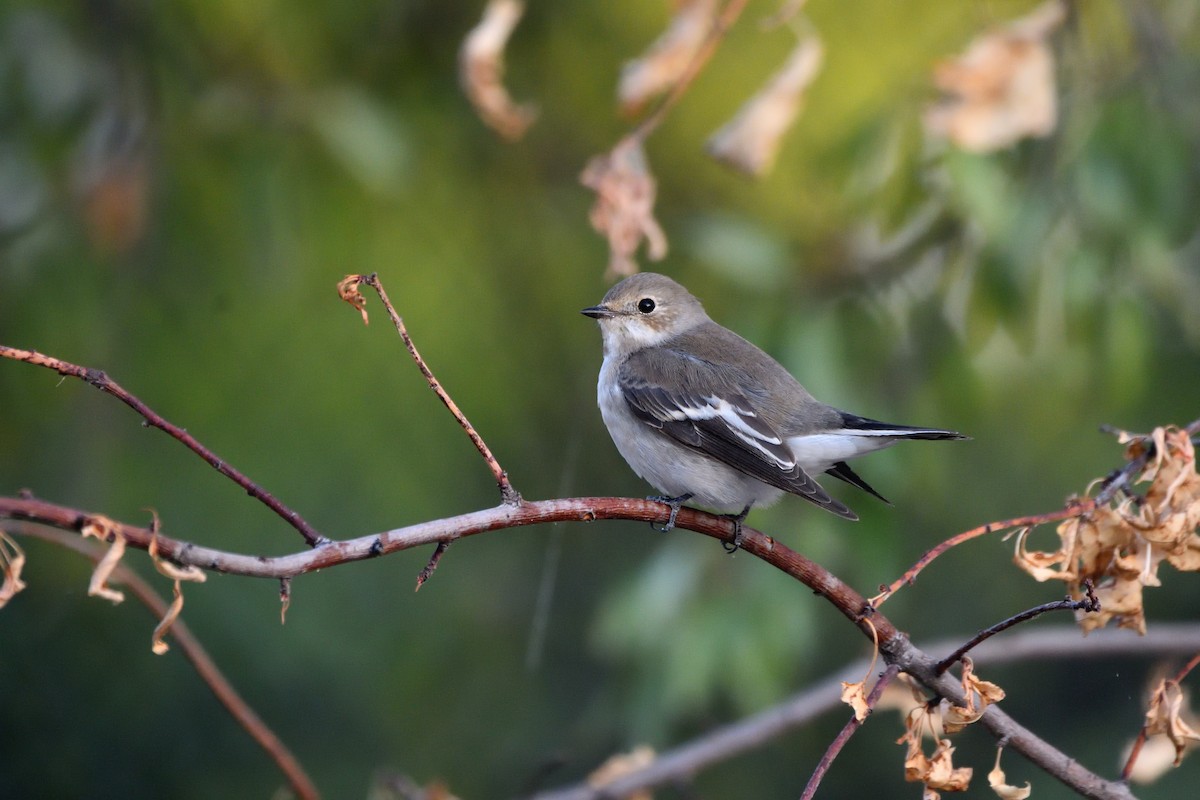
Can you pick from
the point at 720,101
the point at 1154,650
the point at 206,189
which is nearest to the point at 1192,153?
the point at 1154,650

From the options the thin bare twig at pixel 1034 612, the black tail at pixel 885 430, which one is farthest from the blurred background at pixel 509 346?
the thin bare twig at pixel 1034 612

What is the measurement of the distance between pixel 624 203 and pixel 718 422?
1116 mm

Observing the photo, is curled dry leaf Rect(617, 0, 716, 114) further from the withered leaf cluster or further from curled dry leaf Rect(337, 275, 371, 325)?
the withered leaf cluster

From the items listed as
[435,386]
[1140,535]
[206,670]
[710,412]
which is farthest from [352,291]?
[710,412]

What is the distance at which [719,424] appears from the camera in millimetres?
3803

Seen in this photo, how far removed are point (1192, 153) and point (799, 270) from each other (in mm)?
1239

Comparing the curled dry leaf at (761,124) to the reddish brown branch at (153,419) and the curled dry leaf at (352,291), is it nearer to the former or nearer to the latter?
the curled dry leaf at (352,291)

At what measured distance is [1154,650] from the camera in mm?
3414

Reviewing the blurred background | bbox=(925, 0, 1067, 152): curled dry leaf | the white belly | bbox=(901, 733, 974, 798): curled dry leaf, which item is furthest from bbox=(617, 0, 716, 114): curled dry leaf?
bbox=(901, 733, 974, 798): curled dry leaf

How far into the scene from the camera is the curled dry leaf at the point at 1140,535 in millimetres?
1821

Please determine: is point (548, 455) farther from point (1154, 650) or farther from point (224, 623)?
point (1154, 650)

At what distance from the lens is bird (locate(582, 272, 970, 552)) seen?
357cm

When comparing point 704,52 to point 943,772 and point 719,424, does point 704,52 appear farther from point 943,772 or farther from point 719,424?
point 943,772

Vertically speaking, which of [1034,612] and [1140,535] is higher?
[1140,535]
